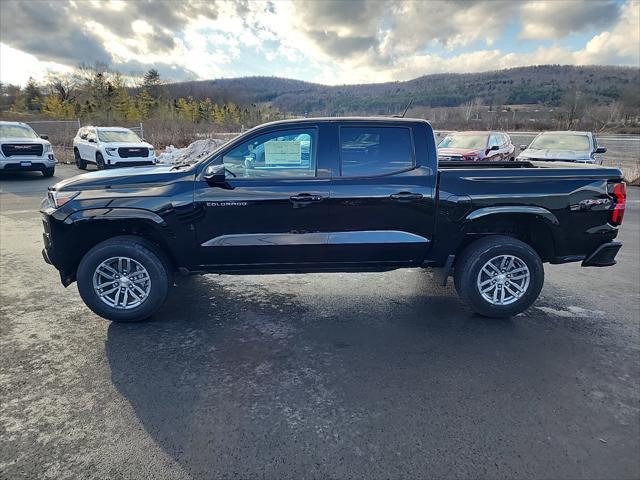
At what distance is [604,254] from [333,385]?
314cm

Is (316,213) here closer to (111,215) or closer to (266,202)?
(266,202)

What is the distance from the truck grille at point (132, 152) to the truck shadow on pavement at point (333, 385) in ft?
42.9

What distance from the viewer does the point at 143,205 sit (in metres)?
3.79

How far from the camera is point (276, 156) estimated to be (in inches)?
155

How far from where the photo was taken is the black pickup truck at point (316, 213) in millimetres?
3816

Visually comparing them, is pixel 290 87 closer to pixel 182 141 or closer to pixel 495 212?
pixel 182 141

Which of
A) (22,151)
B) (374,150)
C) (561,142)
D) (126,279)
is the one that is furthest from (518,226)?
(22,151)

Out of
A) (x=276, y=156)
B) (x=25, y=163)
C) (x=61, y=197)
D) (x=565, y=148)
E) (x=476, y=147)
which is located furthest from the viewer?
(x=476, y=147)

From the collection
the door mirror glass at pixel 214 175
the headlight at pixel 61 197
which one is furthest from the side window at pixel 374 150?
the headlight at pixel 61 197

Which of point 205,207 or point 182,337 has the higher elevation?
point 205,207

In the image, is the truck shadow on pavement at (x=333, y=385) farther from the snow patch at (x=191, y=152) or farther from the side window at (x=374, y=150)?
the snow patch at (x=191, y=152)

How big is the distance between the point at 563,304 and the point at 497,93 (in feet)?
316

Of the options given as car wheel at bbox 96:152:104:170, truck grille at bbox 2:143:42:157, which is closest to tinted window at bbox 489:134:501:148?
car wheel at bbox 96:152:104:170

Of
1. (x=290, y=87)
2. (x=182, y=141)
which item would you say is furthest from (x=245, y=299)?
(x=290, y=87)
